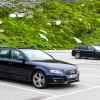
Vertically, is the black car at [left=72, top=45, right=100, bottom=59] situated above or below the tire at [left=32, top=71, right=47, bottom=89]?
above

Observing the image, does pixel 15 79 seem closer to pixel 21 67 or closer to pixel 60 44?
pixel 21 67

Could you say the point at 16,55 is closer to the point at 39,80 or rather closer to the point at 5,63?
the point at 5,63

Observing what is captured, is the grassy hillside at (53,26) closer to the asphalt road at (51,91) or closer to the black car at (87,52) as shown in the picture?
Answer: the black car at (87,52)

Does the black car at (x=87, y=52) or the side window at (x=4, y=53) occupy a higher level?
the black car at (x=87, y=52)

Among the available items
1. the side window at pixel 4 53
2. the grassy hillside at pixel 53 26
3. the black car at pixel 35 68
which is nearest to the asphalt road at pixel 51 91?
the black car at pixel 35 68

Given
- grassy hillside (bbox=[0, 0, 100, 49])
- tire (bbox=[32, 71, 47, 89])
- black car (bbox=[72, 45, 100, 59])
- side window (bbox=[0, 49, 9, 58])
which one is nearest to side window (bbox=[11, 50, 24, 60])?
side window (bbox=[0, 49, 9, 58])

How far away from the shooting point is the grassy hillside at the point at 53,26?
40.7 m

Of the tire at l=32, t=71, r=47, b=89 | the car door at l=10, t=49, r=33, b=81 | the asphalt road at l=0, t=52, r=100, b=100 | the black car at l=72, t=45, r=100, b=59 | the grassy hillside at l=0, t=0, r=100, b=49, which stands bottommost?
the asphalt road at l=0, t=52, r=100, b=100

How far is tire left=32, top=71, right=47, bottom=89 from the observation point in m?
14.2

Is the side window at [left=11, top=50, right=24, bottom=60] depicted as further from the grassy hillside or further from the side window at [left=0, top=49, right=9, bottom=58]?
the grassy hillside

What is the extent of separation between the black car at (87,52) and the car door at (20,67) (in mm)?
16854

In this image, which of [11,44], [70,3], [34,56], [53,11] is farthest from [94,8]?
[34,56]

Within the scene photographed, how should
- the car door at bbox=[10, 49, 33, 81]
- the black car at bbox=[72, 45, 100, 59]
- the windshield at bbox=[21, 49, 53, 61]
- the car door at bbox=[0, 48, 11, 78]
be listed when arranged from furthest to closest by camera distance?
the black car at bbox=[72, 45, 100, 59] < the car door at bbox=[0, 48, 11, 78] < the windshield at bbox=[21, 49, 53, 61] < the car door at bbox=[10, 49, 33, 81]

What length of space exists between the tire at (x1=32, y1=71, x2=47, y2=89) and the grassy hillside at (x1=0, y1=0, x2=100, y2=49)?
23.1 metres
